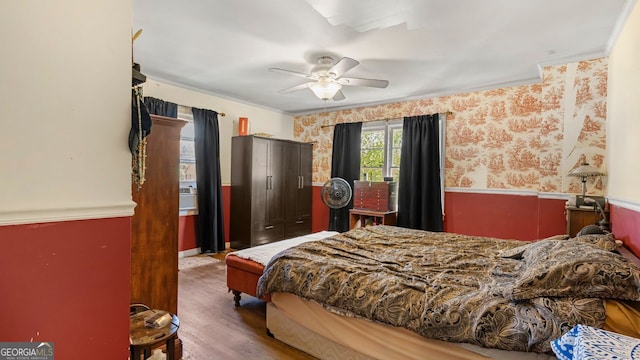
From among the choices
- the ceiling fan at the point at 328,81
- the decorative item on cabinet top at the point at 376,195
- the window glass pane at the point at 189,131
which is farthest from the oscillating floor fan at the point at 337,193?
the window glass pane at the point at 189,131

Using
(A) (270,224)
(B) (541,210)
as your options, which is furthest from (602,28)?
(A) (270,224)

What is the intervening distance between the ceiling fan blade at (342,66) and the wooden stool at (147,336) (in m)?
2.22

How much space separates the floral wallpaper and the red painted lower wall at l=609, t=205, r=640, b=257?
0.71 metres

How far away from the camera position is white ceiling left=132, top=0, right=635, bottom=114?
2242 mm

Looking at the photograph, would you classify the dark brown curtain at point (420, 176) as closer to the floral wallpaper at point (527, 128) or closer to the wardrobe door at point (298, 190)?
the floral wallpaper at point (527, 128)

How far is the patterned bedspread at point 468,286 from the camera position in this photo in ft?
4.51

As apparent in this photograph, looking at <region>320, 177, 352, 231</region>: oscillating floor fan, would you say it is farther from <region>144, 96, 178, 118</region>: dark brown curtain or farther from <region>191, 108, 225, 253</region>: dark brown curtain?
<region>144, 96, 178, 118</region>: dark brown curtain

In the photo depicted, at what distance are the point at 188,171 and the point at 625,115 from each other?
4.64 m

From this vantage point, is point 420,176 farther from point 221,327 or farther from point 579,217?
point 221,327

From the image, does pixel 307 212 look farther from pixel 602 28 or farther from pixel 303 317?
pixel 602 28

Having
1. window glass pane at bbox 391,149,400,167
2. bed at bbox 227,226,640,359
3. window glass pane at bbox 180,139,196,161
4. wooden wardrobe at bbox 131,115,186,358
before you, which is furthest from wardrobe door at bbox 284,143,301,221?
wooden wardrobe at bbox 131,115,186,358

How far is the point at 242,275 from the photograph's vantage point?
2.76 m

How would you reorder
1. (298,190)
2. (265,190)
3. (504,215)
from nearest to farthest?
(504,215), (265,190), (298,190)

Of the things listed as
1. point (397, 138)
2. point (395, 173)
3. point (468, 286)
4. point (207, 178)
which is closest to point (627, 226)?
point (468, 286)
